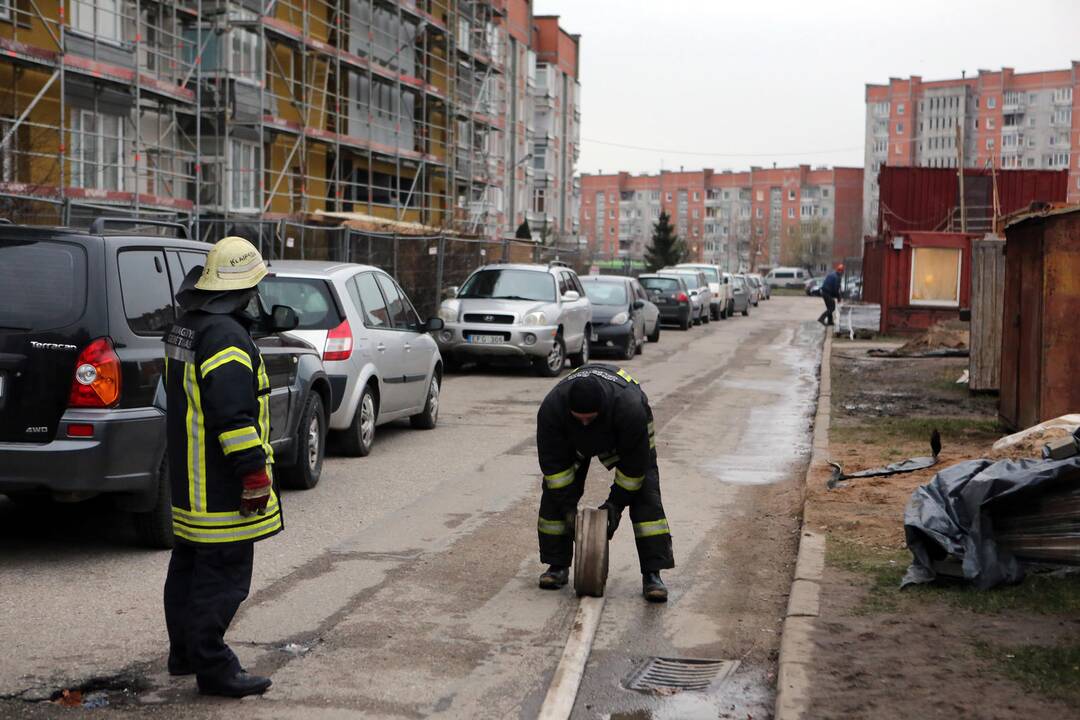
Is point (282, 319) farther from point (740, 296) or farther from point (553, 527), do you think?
point (740, 296)

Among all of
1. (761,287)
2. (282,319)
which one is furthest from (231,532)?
(761,287)

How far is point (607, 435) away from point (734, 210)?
174439 millimetres

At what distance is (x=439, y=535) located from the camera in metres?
8.10

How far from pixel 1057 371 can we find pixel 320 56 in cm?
2893

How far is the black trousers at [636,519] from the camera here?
6523 millimetres

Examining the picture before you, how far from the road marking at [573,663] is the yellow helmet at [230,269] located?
1983 mm

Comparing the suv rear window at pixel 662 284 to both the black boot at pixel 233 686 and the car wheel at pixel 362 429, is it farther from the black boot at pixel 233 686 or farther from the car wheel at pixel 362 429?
the black boot at pixel 233 686

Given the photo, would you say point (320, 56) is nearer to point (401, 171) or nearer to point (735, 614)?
point (401, 171)

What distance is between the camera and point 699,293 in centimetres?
3909

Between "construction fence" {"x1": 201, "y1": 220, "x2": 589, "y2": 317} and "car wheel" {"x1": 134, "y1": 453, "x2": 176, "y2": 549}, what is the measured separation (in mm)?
10950

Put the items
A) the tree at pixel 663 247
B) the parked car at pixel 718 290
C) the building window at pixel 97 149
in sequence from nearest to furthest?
the building window at pixel 97 149
the parked car at pixel 718 290
the tree at pixel 663 247

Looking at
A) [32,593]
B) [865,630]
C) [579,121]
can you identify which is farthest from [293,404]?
[579,121]

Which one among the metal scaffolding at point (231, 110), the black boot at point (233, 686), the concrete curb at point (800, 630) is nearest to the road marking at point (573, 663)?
the concrete curb at point (800, 630)

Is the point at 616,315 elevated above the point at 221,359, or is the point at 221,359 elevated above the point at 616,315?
the point at 221,359
